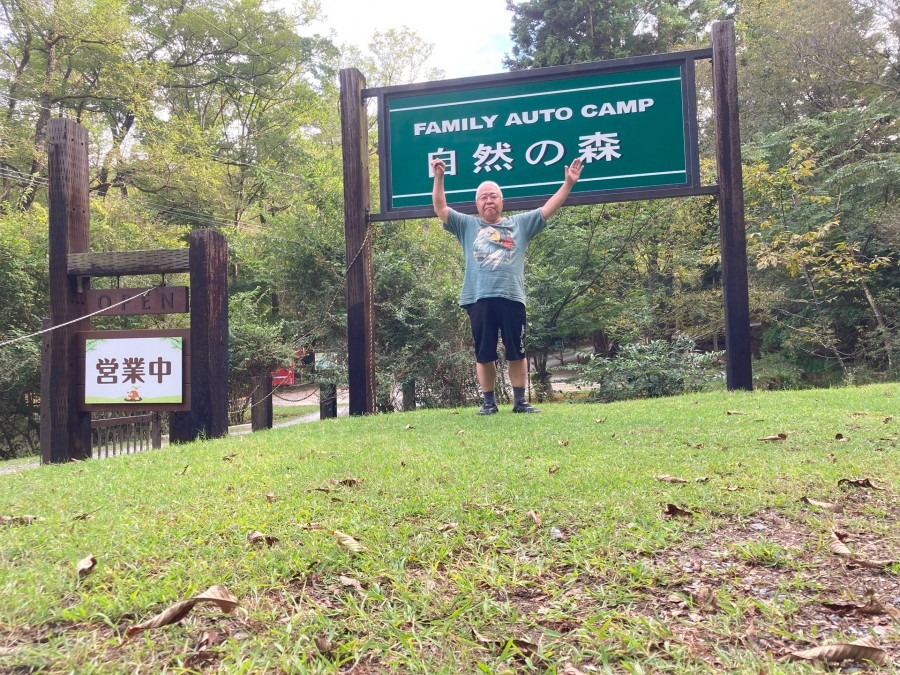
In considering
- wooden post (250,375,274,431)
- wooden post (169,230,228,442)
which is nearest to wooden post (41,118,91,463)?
wooden post (169,230,228,442)

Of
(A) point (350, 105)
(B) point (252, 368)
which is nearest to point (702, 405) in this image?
(A) point (350, 105)

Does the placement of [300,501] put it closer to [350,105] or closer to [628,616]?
[628,616]

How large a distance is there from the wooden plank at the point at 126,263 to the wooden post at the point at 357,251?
5.63ft

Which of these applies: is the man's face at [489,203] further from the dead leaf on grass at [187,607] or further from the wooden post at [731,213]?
the dead leaf on grass at [187,607]

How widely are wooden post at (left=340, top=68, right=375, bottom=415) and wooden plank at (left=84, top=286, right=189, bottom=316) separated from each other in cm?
170

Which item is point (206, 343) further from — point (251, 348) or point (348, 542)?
point (251, 348)

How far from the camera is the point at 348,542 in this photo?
5.83 feet

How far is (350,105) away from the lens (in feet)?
20.7

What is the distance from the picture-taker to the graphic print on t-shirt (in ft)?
15.4

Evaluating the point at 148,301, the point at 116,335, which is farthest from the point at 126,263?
the point at 116,335

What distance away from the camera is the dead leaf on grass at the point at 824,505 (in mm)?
1962

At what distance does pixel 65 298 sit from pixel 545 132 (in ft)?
16.5

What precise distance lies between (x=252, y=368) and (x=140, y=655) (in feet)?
32.9

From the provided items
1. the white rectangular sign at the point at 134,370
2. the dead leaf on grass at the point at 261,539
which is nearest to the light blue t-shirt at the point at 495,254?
the white rectangular sign at the point at 134,370
